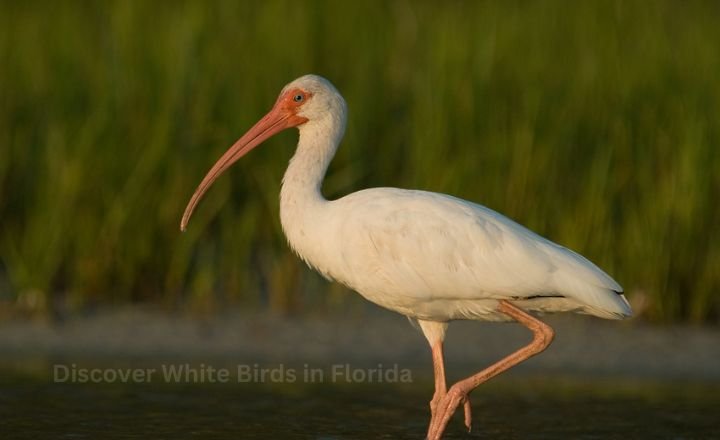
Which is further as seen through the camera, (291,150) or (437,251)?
(291,150)

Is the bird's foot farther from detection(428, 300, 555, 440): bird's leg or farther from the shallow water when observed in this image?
the shallow water

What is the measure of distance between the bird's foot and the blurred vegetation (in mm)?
2491

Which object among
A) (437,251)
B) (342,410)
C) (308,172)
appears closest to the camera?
(437,251)

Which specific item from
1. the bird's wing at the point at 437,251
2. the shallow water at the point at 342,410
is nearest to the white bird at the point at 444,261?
the bird's wing at the point at 437,251

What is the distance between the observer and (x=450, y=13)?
38.6 ft

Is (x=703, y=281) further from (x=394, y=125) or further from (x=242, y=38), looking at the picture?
(x=242, y=38)

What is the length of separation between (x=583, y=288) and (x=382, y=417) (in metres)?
1.60

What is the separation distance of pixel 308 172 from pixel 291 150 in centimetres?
254

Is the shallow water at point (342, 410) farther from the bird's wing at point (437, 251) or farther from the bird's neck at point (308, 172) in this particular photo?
the bird's neck at point (308, 172)

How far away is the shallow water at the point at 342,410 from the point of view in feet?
25.2

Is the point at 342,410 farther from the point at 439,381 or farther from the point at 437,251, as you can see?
the point at 437,251

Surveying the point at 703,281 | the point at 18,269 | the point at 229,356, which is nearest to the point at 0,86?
the point at 18,269

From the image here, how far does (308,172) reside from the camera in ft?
24.7

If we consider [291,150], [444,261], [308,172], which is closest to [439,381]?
[444,261]
